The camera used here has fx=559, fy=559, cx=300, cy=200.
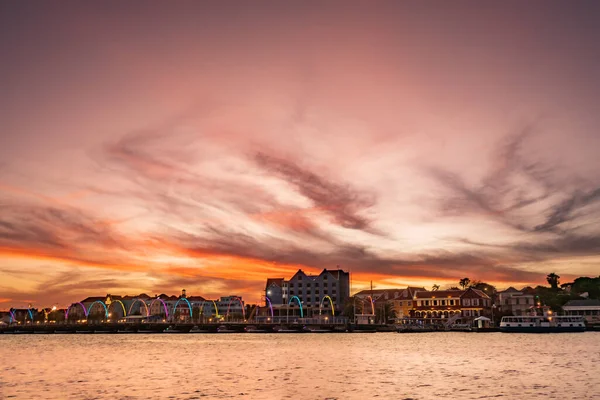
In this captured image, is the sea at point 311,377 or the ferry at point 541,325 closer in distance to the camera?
the sea at point 311,377

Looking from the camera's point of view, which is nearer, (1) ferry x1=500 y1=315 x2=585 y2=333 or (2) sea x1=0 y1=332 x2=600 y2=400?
(2) sea x1=0 y1=332 x2=600 y2=400

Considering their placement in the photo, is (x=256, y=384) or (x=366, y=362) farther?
(x=366, y=362)

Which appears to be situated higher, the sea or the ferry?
the ferry

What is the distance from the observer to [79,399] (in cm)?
4672

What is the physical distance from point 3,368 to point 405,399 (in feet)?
187

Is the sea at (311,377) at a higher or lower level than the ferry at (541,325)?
lower

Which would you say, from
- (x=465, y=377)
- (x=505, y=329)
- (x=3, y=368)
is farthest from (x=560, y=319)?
(x=3, y=368)

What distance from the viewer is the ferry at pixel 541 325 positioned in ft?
569

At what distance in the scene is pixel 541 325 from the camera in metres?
174

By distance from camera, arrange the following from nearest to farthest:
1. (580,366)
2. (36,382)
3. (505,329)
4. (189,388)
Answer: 1. (189,388)
2. (36,382)
3. (580,366)
4. (505,329)

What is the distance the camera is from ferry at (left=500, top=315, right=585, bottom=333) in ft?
569

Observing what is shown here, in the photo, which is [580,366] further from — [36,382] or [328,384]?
[36,382]

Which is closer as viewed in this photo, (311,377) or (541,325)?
(311,377)

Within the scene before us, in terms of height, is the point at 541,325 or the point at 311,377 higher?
the point at 541,325
